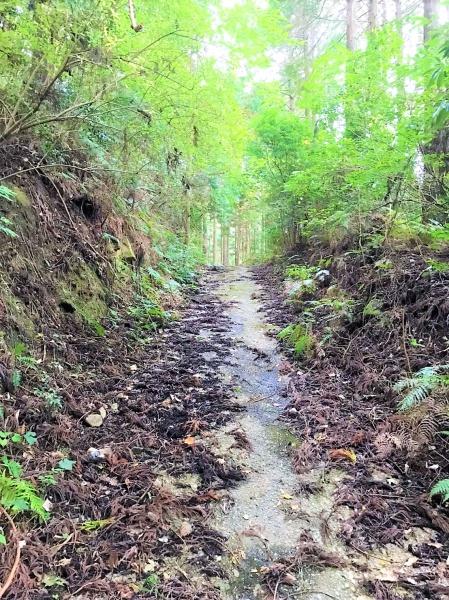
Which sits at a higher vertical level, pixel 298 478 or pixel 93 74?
pixel 93 74

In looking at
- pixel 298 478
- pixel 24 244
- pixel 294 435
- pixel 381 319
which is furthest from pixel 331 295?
pixel 24 244

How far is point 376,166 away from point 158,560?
227 inches

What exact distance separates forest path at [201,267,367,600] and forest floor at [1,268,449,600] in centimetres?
1

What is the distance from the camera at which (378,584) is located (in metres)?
2.36

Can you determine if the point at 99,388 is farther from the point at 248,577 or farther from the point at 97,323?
the point at 248,577

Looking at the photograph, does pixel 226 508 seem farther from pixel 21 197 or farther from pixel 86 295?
pixel 21 197

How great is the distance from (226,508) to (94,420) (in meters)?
1.60

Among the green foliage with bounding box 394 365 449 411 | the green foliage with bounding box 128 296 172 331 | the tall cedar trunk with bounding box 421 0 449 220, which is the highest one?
the tall cedar trunk with bounding box 421 0 449 220

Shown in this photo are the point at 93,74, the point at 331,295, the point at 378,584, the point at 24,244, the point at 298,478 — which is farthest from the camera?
the point at 331,295

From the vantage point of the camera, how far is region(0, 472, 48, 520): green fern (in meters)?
2.53

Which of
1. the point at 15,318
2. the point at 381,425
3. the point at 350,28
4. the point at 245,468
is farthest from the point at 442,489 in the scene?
the point at 350,28

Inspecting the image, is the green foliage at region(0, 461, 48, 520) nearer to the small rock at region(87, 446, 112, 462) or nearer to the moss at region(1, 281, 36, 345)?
the small rock at region(87, 446, 112, 462)

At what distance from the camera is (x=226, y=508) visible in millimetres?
3004

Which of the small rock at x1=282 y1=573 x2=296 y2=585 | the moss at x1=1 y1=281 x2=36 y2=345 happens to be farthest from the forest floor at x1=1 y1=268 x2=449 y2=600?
the moss at x1=1 y1=281 x2=36 y2=345
